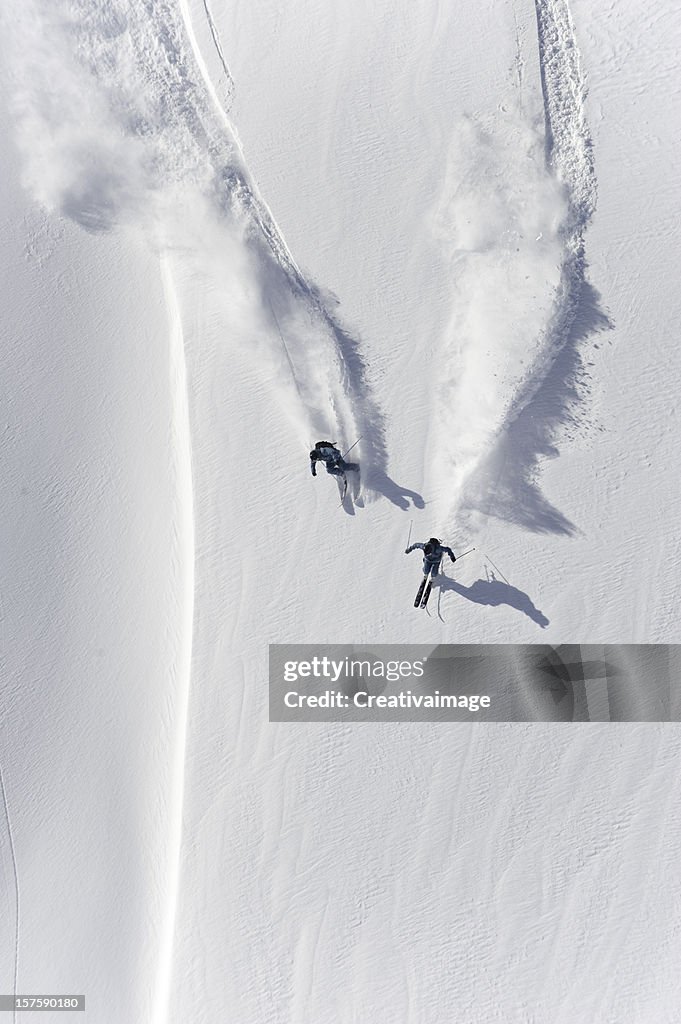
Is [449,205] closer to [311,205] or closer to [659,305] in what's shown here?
[311,205]

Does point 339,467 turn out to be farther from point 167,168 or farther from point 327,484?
point 167,168

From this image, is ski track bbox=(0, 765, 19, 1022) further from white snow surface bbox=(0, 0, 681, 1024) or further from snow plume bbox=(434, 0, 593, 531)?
snow plume bbox=(434, 0, 593, 531)

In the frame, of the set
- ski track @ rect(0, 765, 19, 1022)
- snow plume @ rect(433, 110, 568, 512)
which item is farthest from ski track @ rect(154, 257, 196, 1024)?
snow plume @ rect(433, 110, 568, 512)

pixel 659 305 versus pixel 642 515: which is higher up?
pixel 659 305

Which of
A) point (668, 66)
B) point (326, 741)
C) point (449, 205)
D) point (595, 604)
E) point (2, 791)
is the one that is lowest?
point (2, 791)

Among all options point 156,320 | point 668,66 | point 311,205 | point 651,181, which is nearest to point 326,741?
point 156,320

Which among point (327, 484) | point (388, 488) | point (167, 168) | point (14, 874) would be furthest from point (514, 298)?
point (14, 874)
